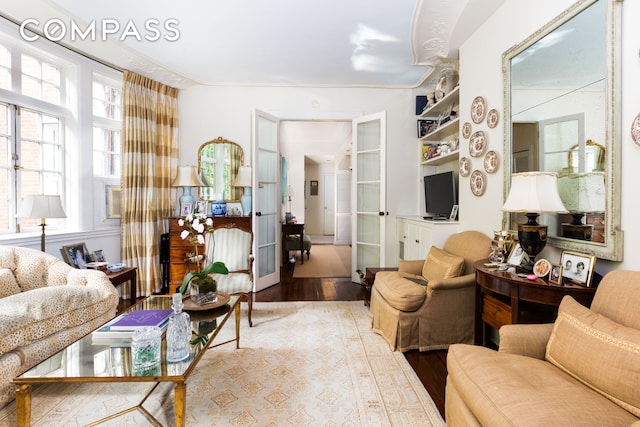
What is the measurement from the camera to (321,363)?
2.32 m

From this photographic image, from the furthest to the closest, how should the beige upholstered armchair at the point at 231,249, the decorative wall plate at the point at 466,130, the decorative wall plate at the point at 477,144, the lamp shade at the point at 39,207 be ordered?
the beige upholstered armchair at the point at 231,249 → the decorative wall plate at the point at 466,130 → the decorative wall plate at the point at 477,144 → the lamp shade at the point at 39,207

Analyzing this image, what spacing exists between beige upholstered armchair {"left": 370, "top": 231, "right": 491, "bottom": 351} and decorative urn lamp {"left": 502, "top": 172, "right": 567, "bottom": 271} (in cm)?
64

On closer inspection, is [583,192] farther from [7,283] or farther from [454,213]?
[7,283]

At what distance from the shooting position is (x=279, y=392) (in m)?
1.97

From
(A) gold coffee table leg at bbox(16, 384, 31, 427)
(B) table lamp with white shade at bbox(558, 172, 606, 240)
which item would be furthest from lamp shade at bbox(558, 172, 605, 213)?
(A) gold coffee table leg at bbox(16, 384, 31, 427)

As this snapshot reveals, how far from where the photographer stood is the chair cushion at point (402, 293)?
97.3 inches

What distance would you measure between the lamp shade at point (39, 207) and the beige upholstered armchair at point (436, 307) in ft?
9.50

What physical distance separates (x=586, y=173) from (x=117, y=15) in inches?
149

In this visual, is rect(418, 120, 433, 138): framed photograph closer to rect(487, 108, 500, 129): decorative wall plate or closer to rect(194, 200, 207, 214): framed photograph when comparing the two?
rect(487, 108, 500, 129): decorative wall plate

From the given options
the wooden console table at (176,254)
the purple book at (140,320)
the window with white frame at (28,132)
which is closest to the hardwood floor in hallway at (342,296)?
the wooden console table at (176,254)

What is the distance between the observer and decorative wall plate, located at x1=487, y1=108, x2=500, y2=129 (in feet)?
8.77

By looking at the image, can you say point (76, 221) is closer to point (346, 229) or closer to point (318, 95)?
point (318, 95)

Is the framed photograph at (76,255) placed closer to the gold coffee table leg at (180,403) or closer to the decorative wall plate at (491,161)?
the gold coffee table leg at (180,403)

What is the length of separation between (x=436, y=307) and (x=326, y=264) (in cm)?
368
